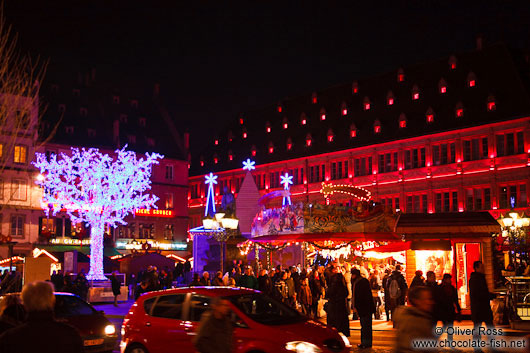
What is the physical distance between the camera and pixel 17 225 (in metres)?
53.2

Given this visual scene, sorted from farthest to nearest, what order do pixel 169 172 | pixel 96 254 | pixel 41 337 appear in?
pixel 169 172
pixel 96 254
pixel 41 337

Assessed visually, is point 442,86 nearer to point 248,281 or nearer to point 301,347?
point 248,281

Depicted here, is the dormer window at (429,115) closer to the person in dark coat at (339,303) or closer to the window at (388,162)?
the window at (388,162)

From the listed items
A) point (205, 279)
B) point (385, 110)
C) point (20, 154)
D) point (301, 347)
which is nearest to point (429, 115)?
point (385, 110)

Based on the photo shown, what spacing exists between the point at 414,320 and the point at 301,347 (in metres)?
3.17

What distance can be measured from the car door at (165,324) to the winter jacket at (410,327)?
454 cm

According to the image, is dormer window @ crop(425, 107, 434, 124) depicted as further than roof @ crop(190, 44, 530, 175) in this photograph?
Yes

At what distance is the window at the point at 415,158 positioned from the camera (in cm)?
5178

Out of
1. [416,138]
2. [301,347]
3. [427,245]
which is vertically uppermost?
[416,138]

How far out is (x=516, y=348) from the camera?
12.9 meters

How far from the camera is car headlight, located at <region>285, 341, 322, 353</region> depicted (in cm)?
909

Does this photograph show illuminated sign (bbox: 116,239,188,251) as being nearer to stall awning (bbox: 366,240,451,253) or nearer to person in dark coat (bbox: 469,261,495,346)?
stall awning (bbox: 366,240,451,253)

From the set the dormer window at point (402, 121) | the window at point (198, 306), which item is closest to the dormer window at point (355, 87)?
the dormer window at point (402, 121)

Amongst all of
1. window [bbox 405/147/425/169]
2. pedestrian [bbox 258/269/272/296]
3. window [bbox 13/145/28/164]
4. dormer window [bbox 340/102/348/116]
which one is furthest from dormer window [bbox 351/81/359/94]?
pedestrian [bbox 258/269/272/296]
